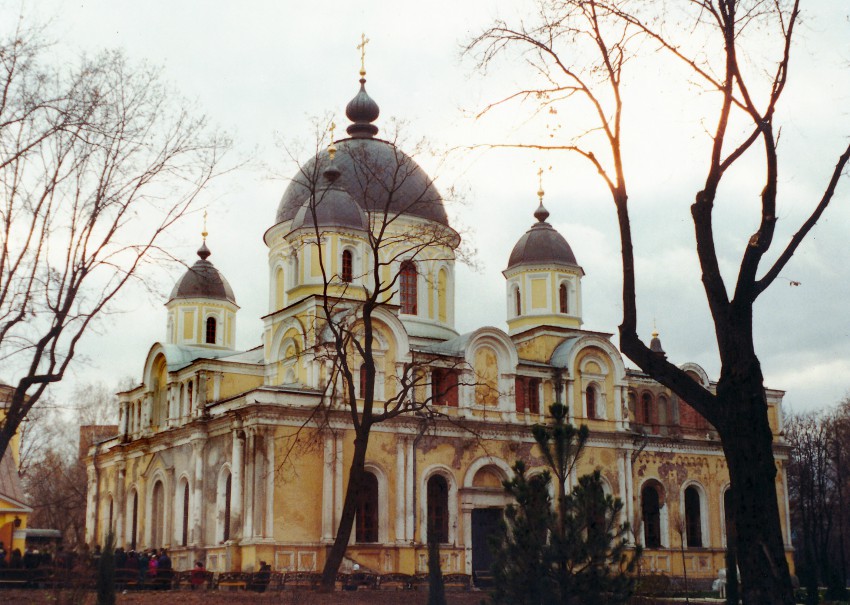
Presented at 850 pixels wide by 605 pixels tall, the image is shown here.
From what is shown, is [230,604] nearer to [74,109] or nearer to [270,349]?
[74,109]

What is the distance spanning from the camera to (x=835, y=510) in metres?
52.4

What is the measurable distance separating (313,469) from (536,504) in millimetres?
14329

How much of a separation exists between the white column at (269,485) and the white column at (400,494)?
12.2 ft

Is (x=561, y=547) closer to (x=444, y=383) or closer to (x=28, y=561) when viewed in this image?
(x=28, y=561)

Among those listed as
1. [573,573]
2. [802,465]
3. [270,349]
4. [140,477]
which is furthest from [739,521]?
[802,465]

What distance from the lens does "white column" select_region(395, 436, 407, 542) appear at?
28609mm

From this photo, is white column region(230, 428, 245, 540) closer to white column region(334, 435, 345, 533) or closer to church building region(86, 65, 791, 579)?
church building region(86, 65, 791, 579)

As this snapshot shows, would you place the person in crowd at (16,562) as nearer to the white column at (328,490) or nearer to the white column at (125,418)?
the white column at (328,490)

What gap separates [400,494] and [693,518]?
12444 millimetres

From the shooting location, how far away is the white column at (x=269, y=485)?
2670 cm

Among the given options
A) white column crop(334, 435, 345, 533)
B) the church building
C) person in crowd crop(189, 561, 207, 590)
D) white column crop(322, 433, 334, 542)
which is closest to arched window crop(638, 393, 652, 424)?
the church building

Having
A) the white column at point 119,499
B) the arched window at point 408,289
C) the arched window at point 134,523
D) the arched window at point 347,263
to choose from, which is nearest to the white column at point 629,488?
the arched window at point 408,289

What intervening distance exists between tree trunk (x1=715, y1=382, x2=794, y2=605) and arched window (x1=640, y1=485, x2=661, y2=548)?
79.5 ft

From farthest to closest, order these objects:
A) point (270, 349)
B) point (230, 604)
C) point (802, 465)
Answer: point (802, 465) → point (270, 349) → point (230, 604)
